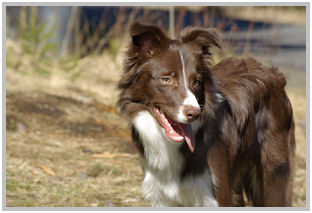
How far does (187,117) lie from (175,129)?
0.46 meters

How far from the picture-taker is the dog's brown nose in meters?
4.18

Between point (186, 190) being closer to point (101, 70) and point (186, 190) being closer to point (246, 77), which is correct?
point (246, 77)

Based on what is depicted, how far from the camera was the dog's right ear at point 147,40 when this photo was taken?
461cm

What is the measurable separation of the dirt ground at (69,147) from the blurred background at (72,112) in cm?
1

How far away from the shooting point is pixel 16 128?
7664 mm

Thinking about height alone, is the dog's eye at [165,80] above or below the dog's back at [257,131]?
above

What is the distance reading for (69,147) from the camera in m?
7.46

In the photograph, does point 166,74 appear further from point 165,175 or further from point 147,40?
point 165,175

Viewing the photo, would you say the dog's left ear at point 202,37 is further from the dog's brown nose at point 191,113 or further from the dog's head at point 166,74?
the dog's brown nose at point 191,113

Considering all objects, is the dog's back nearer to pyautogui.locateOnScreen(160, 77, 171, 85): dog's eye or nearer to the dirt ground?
pyautogui.locateOnScreen(160, 77, 171, 85): dog's eye

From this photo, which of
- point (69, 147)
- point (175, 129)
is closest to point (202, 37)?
point (175, 129)

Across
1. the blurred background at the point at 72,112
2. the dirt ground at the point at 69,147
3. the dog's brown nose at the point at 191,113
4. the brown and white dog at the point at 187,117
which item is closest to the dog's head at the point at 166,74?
the brown and white dog at the point at 187,117

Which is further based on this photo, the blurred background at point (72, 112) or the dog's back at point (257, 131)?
the blurred background at point (72, 112)

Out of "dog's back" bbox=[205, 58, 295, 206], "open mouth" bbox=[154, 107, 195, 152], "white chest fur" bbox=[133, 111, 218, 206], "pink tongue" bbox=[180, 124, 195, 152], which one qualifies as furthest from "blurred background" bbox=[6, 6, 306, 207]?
"pink tongue" bbox=[180, 124, 195, 152]
